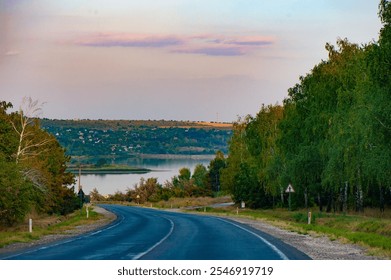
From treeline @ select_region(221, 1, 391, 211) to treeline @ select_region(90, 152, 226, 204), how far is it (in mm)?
48660

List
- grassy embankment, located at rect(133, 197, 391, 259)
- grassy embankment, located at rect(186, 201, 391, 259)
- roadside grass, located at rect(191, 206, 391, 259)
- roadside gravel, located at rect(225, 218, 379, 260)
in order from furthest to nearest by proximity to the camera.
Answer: grassy embankment, located at rect(133, 197, 391, 259) < grassy embankment, located at rect(186, 201, 391, 259) < roadside grass, located at rect(191, 206, 391, 259) < roadside gravel, located at rect(225, 218, 379, 260)

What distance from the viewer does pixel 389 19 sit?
107 ft

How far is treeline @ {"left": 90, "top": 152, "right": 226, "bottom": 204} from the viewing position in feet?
424

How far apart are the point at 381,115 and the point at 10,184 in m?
25.3

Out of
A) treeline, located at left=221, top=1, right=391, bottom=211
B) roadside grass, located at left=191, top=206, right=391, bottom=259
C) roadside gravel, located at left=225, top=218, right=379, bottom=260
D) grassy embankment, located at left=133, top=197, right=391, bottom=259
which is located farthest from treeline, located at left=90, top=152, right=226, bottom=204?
roadside gravel, located at left=225, top=218, right=379, bottom=260

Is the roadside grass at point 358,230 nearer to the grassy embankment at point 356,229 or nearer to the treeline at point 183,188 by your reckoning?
the grassy embankment at point 356,229

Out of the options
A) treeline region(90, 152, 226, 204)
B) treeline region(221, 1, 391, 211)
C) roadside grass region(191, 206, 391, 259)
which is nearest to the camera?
roadside grass region(191, 206, 391, 259)

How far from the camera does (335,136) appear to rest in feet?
144

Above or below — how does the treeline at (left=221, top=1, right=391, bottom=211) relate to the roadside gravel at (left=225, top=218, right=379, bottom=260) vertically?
above

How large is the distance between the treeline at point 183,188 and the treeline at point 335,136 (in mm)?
48660

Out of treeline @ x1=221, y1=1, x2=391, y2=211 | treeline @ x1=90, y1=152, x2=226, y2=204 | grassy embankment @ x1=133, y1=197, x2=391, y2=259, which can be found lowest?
treeline @ x1=90, y1=152, x2=226, y2=204

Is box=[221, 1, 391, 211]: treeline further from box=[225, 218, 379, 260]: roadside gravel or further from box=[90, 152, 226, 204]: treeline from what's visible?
box=[90, 152, 226, 204]: treeline

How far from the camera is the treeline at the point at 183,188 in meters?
129

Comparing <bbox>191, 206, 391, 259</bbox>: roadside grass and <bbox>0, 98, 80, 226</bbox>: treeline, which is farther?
<bbox>0, 98, 80, 226</bbox>: treeline
